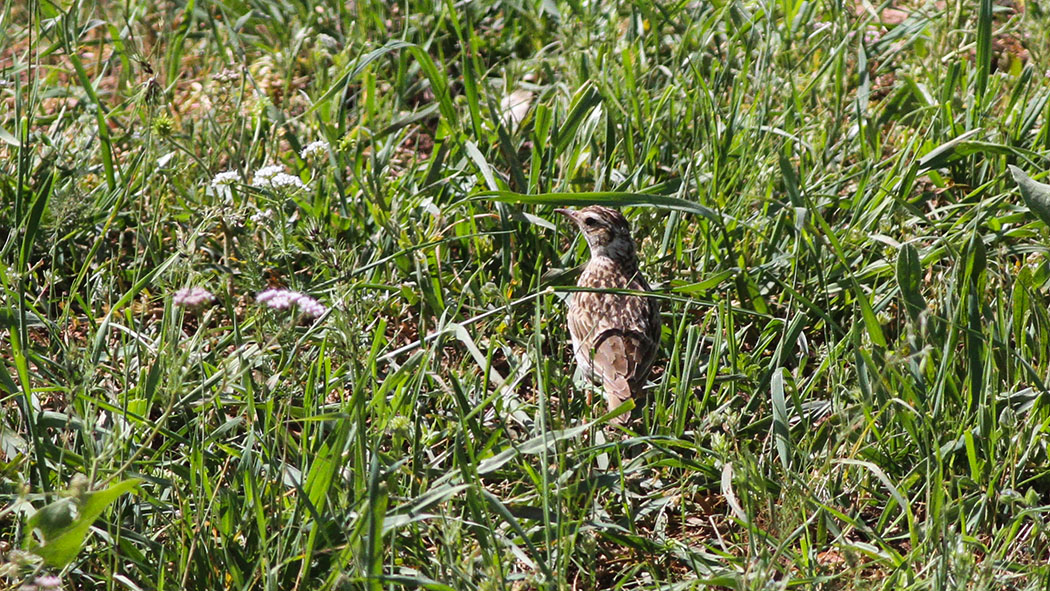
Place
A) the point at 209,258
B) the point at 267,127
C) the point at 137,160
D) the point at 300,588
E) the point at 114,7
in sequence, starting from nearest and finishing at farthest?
the point at 300,588, the point at 137,160, the point at 209,258, the point at 267,127, the point at 114,7

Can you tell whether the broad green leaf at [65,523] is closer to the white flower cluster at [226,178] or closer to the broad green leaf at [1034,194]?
the white flower cluster at [226,178]

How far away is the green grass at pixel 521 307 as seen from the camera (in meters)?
3.53

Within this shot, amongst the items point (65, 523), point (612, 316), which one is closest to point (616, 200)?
point (612, 316)

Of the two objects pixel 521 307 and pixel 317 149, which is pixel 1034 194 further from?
pixel 317 149

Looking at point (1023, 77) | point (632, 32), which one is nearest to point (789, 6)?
point (632, 32)

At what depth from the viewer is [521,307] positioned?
198 inches

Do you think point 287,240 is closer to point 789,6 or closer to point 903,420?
point 903,420

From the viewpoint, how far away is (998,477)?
3951 millimetres

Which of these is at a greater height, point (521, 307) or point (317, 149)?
point (317, 149)

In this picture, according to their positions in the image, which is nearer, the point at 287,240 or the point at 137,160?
the point at 287,240

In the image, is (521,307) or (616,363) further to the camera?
(521,307)

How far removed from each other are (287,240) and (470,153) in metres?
0.95

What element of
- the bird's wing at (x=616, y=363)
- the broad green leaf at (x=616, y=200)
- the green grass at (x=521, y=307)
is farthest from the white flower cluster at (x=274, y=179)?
the bird's wing at (x=616, y=363)

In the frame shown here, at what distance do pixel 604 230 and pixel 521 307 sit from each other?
0.56 meters
